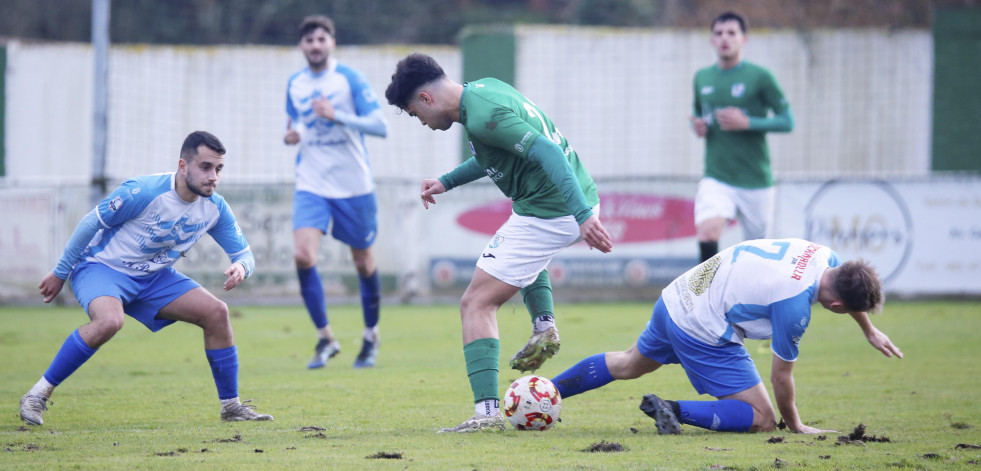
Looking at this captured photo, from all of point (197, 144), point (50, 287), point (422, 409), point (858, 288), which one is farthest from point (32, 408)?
point (858, 288)

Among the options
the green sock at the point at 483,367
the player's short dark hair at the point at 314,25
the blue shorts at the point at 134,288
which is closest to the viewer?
the green sock at the point at 483,367

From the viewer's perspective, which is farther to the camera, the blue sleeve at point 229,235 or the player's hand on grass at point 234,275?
the blue sleeve at point 229,235

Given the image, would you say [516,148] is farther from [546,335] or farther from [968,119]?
[968,119]

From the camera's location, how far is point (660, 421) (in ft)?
16.6

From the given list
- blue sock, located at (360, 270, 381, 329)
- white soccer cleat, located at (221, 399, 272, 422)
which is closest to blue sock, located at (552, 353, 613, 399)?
white soccer cleat, located at (221, 399, 272, 422)

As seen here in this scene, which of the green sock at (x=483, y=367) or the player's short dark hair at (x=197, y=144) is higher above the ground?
the player's short dark hair at (x=197, y=144)

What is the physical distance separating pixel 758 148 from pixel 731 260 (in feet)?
11.2

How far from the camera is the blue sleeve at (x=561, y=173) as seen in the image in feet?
15.7

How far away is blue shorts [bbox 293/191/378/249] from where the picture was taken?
8.12m

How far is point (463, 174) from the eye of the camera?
19.0 ft

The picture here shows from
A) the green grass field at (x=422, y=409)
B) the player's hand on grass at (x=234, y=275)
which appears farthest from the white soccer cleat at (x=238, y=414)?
the player's hand on grass at (x=234, y=275)

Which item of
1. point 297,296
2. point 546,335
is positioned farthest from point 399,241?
point 546,335

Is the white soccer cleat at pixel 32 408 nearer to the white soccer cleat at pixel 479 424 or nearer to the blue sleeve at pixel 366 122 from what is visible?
the white soccer cleat at pixel 479 424

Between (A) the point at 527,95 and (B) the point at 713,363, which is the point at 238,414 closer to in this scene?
(B) the point at 713,363
